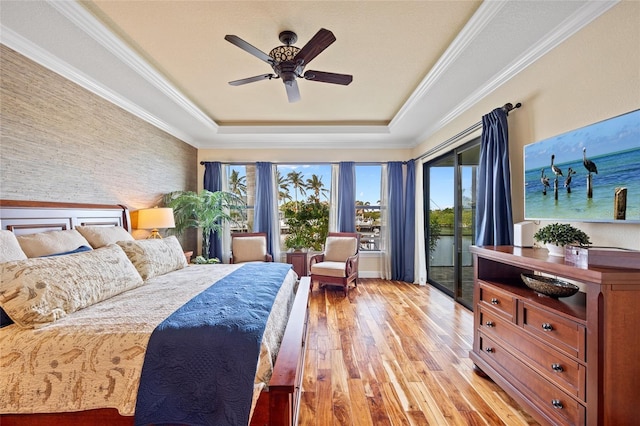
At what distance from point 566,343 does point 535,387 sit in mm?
390

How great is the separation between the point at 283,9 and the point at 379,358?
2.96m

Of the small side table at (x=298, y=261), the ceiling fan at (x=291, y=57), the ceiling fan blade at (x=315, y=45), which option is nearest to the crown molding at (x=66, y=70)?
the ceiling fan at (x=291, y=57)

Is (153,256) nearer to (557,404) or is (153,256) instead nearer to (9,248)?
(9,248)

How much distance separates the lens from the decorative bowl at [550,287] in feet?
5.40

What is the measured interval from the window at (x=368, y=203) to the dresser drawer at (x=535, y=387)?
11.2 ft

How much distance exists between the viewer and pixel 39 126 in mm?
2246

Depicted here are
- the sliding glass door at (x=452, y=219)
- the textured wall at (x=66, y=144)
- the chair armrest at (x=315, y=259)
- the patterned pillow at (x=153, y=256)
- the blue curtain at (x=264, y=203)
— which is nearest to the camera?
the textured wall at (x=66, y=144)

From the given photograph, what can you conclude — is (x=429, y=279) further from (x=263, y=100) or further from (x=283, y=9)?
(x=283, y=9)

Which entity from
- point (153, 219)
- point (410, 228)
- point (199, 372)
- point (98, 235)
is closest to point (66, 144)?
point (98, 235)

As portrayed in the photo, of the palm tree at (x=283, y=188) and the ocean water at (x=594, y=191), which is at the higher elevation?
the palm tree at (x=283, y=188)

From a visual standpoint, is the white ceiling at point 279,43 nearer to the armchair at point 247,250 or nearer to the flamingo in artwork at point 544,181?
the flamingo in artwork at point 544,181

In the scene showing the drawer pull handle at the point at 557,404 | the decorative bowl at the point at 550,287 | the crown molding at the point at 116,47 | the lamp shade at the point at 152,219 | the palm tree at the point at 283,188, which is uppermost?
the crown molding at the point at 116,47

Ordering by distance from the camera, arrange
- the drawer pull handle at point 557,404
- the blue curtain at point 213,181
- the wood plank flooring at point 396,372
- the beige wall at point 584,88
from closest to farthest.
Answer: the drawer pull handle at point 557,404 < the beige wall at point 584,88 < the wood plank flooring at point 396,372 < the blue curtain at point 213,181

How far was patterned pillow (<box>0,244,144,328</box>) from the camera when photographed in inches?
52.8
